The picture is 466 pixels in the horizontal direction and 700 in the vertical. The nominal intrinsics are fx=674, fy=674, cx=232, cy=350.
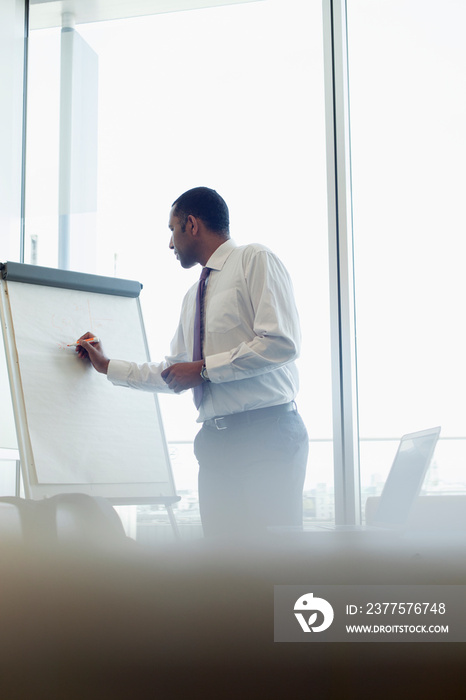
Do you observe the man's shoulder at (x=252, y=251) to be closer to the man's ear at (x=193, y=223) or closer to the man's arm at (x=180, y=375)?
the man's ear at (x=193, y=223)

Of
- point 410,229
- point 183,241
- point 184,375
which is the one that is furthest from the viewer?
point 410,229

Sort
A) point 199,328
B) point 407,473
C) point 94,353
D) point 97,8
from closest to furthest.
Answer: point 407,473 → point 199,328 → point 94,353 → point 97,8

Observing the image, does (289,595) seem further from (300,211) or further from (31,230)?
(31,230)

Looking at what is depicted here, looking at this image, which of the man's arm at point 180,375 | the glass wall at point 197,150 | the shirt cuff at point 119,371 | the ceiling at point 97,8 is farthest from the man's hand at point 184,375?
the ceiling at point 97,8

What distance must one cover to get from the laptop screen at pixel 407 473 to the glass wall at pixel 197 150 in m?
1.61

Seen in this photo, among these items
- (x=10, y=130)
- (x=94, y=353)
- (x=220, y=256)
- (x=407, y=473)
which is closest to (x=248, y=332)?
(x=220, y=256)

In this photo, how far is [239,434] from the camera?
6.03 feet

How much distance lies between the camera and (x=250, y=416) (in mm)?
1837

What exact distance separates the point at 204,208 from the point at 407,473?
1.13 m

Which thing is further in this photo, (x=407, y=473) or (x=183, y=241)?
(x=183, y=241)

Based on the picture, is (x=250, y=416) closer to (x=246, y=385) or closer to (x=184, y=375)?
(x=246, y=385)

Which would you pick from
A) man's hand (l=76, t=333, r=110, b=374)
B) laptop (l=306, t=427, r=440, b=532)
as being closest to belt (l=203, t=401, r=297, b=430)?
laptop (l=306, t=427, r=440, b=532)

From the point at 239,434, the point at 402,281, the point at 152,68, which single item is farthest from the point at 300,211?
the point at 239,434

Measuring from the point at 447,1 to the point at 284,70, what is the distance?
80 cm
